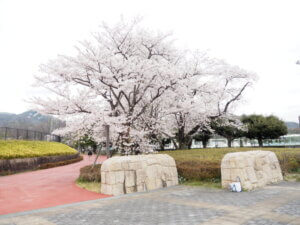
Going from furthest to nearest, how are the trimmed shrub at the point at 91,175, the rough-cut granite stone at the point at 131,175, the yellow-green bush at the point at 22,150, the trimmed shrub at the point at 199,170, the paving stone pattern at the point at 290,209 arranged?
the yellow-green bush at the point at 22,150 < the trimmed shrub at the point at 91,175 < the trimmed shrub at the point at 199,170 < the rough-cut granite stone at the point at 131,175 < the paving stone pattern at the point at 290,209

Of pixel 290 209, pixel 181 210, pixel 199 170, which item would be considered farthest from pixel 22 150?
pixel 290 209

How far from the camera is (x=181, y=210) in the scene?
646 centimetres

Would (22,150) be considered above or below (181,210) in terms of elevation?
above

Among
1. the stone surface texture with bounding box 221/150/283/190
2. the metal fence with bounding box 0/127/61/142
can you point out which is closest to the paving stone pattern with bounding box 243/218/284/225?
the stone surface texture with bounding box 221/150/283/190

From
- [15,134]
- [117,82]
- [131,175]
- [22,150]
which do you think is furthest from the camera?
[15,134]

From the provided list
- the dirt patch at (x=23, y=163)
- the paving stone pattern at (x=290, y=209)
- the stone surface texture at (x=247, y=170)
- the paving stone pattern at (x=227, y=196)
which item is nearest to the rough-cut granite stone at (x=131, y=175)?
the paving stone pattern at (x=227, y=196)

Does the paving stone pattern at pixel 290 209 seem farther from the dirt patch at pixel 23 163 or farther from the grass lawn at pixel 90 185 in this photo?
the dirt patch at pixel 23 163

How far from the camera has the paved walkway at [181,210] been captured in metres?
5.55

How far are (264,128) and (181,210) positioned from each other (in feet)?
114

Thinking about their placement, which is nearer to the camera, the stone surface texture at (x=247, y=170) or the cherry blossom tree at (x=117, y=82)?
the stone surface texture at (x=247, y=170)

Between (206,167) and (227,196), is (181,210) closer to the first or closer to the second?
(227,196)

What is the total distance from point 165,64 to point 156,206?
392 inches

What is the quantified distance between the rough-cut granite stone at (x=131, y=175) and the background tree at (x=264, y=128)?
2935cm

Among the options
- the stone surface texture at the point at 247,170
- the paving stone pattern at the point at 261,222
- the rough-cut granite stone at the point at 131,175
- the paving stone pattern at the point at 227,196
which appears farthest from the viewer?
the rough-cut granite stone at the point at 131,175
